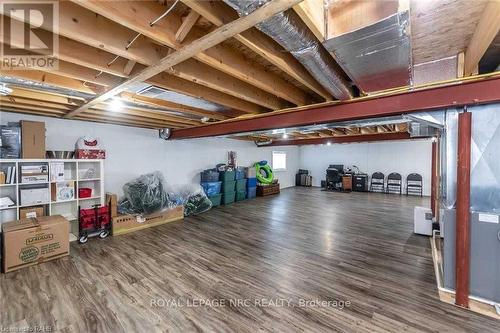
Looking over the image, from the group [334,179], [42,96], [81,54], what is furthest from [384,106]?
[334,179]

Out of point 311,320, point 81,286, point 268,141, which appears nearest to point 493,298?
point 311,320

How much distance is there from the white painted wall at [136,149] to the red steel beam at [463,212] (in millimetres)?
5257

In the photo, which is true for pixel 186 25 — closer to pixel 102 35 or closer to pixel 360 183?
pixel 102 35

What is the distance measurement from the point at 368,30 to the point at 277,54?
642 millimetres

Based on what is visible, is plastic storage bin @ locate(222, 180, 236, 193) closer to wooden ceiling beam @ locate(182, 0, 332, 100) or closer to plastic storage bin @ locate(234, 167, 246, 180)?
plastic storage bin @ locate(234, 167, 246, 180)

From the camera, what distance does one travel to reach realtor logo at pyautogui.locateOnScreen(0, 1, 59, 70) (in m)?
1.19

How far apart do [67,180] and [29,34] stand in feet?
8.83

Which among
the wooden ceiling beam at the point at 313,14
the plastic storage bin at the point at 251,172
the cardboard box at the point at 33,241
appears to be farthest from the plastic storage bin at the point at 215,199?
the wooden ceiling beam at the point at 313,14

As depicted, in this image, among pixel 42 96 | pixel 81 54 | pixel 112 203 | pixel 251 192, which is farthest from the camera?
pixel 251 192

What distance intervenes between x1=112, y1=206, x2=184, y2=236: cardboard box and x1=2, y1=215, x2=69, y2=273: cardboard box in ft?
2.89

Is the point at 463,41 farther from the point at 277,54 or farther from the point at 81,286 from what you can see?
the point at 81,286

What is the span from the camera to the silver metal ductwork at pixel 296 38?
1018 millimetres

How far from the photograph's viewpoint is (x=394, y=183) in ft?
27.3

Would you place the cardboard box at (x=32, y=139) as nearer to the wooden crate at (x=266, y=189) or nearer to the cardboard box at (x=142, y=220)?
the cardboard box at (x=142, y=220)
